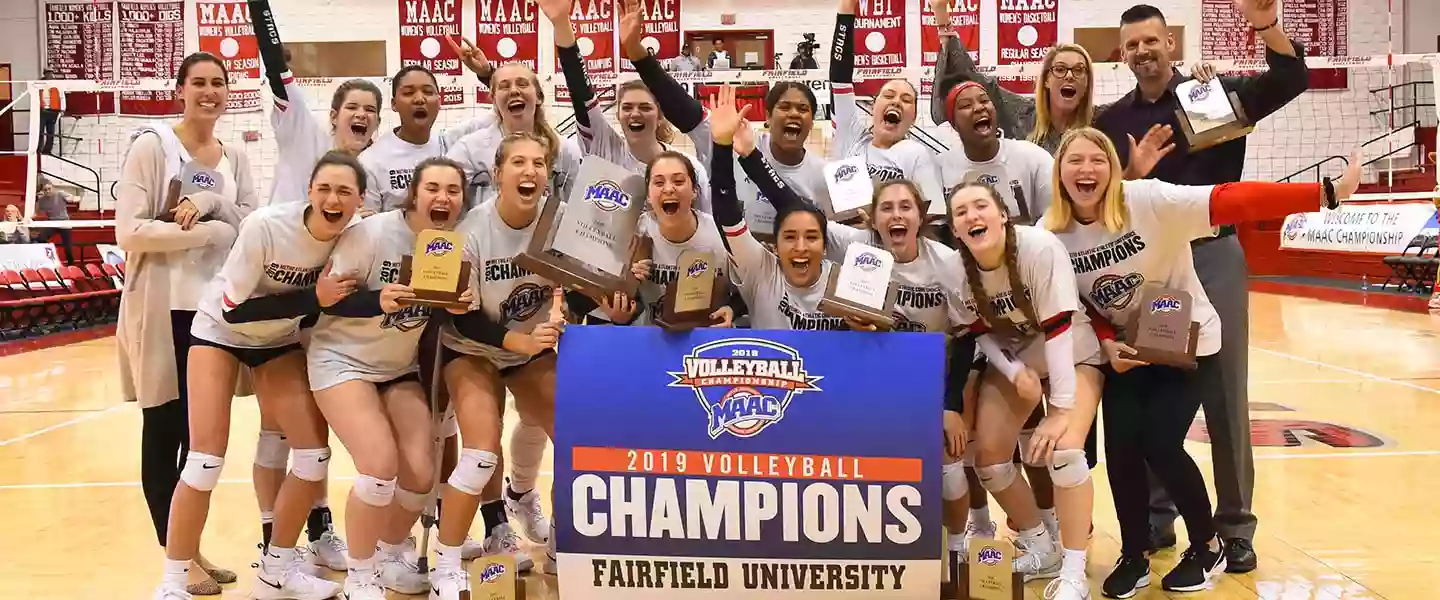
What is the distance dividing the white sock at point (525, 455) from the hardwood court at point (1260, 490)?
0.98 ft

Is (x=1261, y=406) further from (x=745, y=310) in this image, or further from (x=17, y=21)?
(x=17, y=21)

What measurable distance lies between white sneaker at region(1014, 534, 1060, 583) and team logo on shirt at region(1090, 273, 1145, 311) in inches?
35.3

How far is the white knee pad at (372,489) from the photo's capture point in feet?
11.9

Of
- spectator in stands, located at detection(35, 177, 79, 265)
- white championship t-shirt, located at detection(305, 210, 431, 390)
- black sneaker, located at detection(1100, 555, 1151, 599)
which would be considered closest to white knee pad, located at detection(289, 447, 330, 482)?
white championship t-shirt, located at detection(305, 210, 431, 390)

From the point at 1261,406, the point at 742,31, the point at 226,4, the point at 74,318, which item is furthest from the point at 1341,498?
the point at 226,4

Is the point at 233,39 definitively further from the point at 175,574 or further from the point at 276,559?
the point at 175,574

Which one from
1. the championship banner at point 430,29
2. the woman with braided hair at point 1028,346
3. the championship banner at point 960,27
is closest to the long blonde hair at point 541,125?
the woman with braided hair at point 1028,346

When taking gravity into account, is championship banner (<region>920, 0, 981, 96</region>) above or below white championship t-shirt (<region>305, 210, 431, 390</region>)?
above

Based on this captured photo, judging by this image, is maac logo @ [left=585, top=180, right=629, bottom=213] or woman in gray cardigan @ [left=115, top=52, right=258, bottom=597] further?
woman in gray cardigan @ [left=115, top=52, right=258, bottom=597]

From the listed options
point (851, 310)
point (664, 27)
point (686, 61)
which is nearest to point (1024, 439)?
point (851, 310)

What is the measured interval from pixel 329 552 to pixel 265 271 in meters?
1.27

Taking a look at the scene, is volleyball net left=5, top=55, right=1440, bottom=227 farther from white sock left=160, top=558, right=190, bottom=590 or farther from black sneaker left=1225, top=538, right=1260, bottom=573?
white sock left=160, top=558, right=190, bottom=590

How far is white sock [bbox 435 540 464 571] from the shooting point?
3648 millimetres

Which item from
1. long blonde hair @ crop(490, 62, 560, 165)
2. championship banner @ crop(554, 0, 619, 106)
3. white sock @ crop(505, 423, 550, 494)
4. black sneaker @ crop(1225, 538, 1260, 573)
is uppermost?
championship banner @ crop(554, 0, 619, 106)
